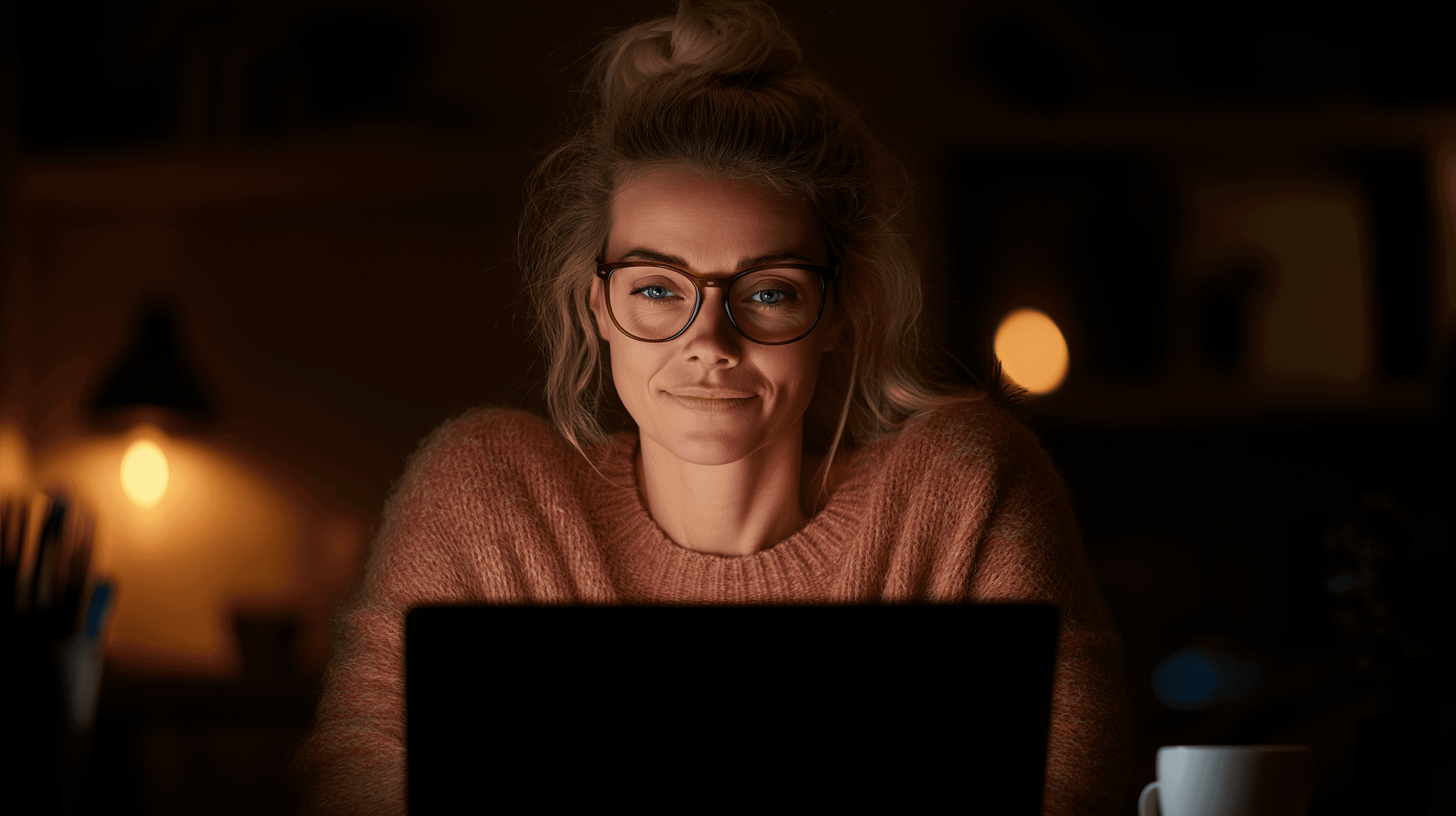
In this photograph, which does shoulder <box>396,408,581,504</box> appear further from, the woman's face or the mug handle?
the mug handle

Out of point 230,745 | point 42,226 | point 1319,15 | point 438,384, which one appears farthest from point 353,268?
point 1319,15

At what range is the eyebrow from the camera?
3.34ft

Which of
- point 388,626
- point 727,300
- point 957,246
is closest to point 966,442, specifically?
point 727,300

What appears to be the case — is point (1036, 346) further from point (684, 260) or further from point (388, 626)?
point (388, 626)

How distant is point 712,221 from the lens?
3.36ft

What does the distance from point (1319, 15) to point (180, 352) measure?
2663 mm

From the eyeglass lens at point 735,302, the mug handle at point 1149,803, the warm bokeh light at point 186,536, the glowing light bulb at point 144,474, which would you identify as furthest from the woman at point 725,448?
the glowing light bulb at point 144,474

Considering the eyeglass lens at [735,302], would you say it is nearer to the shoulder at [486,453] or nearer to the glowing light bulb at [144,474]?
the shoulder at [486,453]

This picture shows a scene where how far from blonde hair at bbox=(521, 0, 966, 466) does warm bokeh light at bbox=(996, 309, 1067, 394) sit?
44.1 inches

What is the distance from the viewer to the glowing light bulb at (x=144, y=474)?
2.31 m

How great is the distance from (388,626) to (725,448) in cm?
38

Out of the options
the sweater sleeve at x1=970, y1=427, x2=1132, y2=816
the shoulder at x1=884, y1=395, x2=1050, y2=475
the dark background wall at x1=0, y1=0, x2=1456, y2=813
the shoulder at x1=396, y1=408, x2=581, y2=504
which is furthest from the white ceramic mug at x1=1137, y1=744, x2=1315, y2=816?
the dark background wall at x1=0, y1=0, x2=1456, y2=813

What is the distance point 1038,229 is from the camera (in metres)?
2.27

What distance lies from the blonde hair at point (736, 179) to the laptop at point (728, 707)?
0.62 meters
